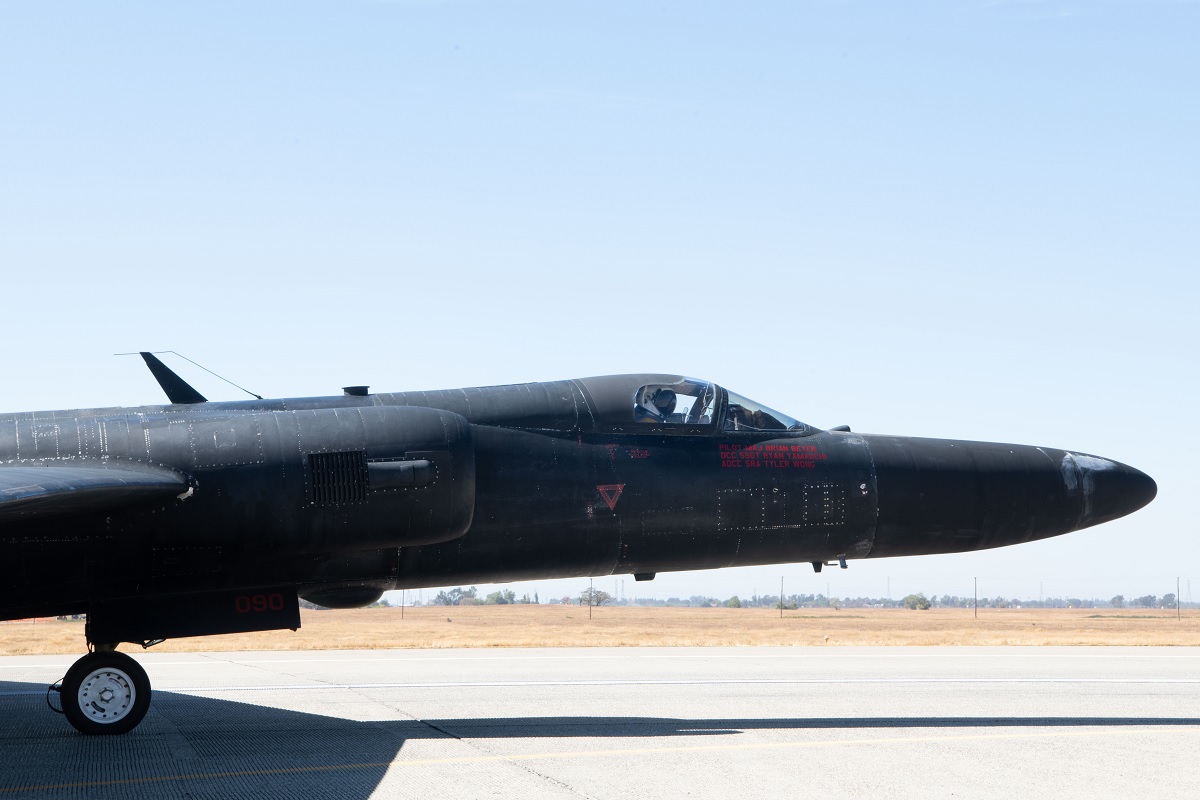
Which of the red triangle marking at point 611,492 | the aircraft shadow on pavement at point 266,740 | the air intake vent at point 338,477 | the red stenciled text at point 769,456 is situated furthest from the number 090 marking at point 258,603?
the red stenciled text at point 769,456

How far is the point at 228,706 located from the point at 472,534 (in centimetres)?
489

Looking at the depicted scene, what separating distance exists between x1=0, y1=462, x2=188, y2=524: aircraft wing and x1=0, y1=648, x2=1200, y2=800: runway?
7.65ft

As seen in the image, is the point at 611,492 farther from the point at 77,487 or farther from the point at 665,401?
the point at 77,487

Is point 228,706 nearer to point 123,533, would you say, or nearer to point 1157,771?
point 123,533

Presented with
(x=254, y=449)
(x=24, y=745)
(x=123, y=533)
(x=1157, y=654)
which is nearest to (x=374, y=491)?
(x=254, y=449)

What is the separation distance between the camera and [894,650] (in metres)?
28.7

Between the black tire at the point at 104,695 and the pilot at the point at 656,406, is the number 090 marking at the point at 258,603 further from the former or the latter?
the pilot at the point at 656,406

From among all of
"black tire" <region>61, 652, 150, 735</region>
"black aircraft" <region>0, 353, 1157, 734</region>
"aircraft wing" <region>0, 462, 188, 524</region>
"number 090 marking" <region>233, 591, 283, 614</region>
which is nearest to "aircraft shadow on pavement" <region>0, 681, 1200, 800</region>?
"black tire" <region>61, 652, 150, 735</region>

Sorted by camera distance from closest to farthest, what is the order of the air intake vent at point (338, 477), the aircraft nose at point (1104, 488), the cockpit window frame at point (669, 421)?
the air intake vent at point (338, 477)
the cockpit window frame at point (669, 421)
the aircraft nose at point (1104, 488)

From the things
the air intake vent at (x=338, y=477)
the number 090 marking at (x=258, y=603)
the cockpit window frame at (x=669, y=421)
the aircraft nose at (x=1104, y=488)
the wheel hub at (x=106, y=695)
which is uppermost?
the cockpit window frame at (x=669, y=421)

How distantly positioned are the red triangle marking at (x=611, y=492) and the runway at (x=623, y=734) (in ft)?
8.18

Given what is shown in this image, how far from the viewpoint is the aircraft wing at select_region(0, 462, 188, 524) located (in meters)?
10.5

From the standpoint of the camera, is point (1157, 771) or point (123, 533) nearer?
point (1157, 771)

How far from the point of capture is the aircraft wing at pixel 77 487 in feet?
34.5
